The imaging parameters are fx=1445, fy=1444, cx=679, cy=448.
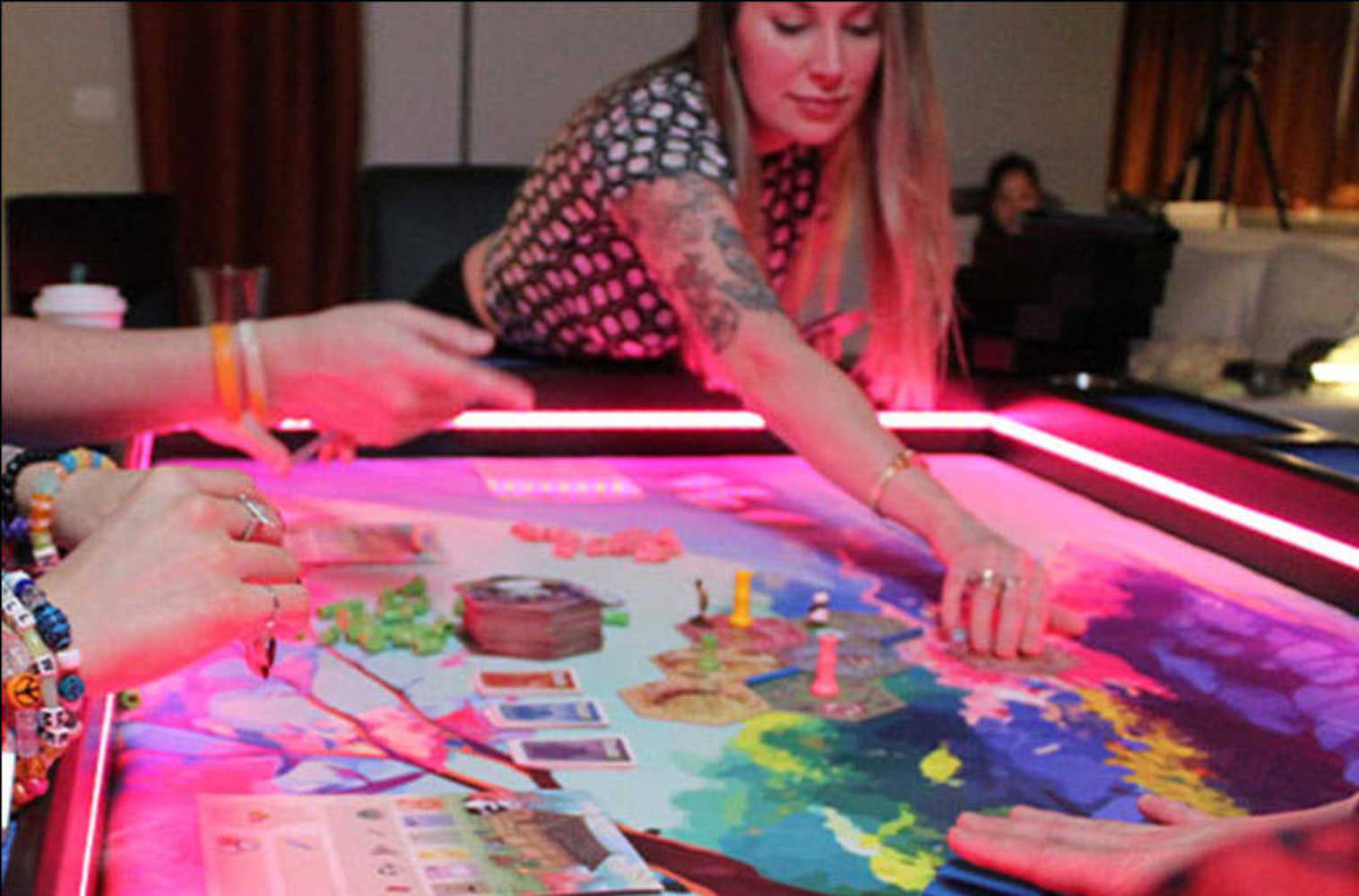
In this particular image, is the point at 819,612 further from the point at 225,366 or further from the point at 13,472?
the point at 13,472

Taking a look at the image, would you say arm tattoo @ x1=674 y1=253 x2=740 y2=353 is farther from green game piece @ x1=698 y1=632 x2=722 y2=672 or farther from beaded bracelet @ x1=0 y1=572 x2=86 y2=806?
beaded bracelet @ x1=0 y1=572 x2=86 y2=806

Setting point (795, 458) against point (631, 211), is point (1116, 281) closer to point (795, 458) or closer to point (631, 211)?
point (795, 458)

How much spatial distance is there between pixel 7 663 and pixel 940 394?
1.36m

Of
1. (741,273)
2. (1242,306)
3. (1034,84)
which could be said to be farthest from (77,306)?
(1034,84)

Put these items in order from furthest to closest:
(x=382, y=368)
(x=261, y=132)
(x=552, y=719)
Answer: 1. (x=261, y=132)
2. (x=552, y=719)
3. (x=382, y=368)

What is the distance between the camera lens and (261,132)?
4664 mm

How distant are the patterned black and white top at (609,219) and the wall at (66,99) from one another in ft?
9.69

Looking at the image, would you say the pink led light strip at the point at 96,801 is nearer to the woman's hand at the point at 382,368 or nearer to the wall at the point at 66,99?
the woman's hand at the point at 382,368

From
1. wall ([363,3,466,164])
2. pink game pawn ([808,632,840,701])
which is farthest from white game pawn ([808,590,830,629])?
wall ([363,3,466,164])

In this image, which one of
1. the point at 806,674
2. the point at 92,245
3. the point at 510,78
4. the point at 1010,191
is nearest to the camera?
the point at 806,674

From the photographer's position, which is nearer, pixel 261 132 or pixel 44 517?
pixel 44 517

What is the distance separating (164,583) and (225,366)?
0.25m

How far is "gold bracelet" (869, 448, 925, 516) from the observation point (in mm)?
1448

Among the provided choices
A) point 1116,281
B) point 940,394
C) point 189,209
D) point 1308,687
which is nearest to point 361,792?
point 1308,687
